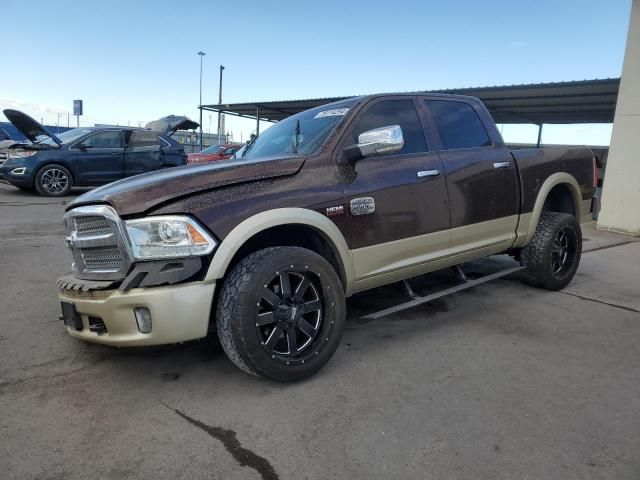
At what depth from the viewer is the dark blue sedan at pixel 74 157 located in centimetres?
1080

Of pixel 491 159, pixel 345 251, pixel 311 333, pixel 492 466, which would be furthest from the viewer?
pixel 491 159

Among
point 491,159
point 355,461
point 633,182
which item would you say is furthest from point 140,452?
point 633,182

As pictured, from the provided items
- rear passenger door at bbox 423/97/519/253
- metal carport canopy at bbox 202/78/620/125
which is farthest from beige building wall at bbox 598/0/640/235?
metal carport canopy at bbox 202/78/620/125

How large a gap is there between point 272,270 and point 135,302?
737 millimetres

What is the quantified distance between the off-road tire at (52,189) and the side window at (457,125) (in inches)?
381

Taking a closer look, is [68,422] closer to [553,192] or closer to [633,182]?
[553,192]

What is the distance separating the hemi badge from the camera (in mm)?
3111

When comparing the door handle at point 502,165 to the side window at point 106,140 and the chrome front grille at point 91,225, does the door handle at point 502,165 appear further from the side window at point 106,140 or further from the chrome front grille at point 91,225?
the side window at point 106,140

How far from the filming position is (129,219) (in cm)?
263

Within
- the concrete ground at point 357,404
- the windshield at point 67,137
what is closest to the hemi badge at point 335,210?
the concrete ground at point 357,404

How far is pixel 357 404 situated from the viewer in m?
2.71

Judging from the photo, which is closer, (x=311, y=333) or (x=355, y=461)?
(x=355, y=461)

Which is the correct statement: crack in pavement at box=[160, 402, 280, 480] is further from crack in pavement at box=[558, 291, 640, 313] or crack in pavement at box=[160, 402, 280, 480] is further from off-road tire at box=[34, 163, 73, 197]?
off-road tire at box=[34, 163, 73, 197]

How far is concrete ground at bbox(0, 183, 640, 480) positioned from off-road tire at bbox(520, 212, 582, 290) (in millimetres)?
618
